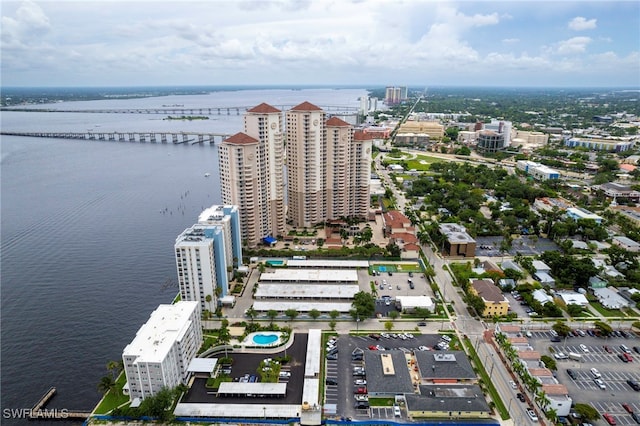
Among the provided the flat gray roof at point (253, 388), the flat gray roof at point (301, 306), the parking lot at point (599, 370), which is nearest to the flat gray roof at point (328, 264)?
the flat gray roof at point (301, 306)

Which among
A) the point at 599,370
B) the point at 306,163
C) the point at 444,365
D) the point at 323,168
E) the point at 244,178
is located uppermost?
the point at 306,163

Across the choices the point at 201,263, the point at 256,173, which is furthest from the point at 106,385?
the point at 256,173

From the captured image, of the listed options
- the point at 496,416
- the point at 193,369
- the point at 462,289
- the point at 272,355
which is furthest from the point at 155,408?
the point at 462,289

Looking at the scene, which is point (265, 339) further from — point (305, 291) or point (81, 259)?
point (81, 259)

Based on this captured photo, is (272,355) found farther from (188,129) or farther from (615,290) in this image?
(188,129)

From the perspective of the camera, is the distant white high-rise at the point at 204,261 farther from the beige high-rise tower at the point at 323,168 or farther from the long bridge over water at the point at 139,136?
the long bridge over water at the point at 139,136

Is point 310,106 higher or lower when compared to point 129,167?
higher

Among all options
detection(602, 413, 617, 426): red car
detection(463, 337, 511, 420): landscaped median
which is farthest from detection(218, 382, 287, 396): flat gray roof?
detection(602, 413, 617, 426): red car
